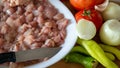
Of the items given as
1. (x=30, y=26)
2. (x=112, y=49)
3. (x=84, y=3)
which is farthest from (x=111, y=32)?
(x=30, y=26)

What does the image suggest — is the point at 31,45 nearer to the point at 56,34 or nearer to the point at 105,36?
the point at 56,34

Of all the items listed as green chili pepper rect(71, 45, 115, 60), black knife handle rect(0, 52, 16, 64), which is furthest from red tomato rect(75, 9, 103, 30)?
black knife handle rect(0, 52, 16, 64)

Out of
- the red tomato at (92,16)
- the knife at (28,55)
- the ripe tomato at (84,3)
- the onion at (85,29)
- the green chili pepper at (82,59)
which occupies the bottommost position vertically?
the green chili pepper at (82,59)

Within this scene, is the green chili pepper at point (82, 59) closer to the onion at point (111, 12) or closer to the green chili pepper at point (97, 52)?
the green chili pepper at point (97, 52)

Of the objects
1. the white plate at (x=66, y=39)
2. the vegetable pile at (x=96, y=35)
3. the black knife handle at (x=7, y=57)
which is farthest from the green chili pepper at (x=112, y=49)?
the black knife handle at (x=7, y=57)

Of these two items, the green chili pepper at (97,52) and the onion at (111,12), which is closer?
the green chili pepper at (97,52)

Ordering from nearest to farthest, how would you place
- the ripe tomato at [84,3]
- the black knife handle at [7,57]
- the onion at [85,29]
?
the black knife handle at [7,57] → the onion at [85,29] → the ripe tomato at [84,3]

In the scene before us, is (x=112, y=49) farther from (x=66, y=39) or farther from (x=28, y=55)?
(x=28, y=55)

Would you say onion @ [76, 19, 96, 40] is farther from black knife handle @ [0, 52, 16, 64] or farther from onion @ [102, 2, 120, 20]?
black knife handle @ [0, 52, 16, 64]
